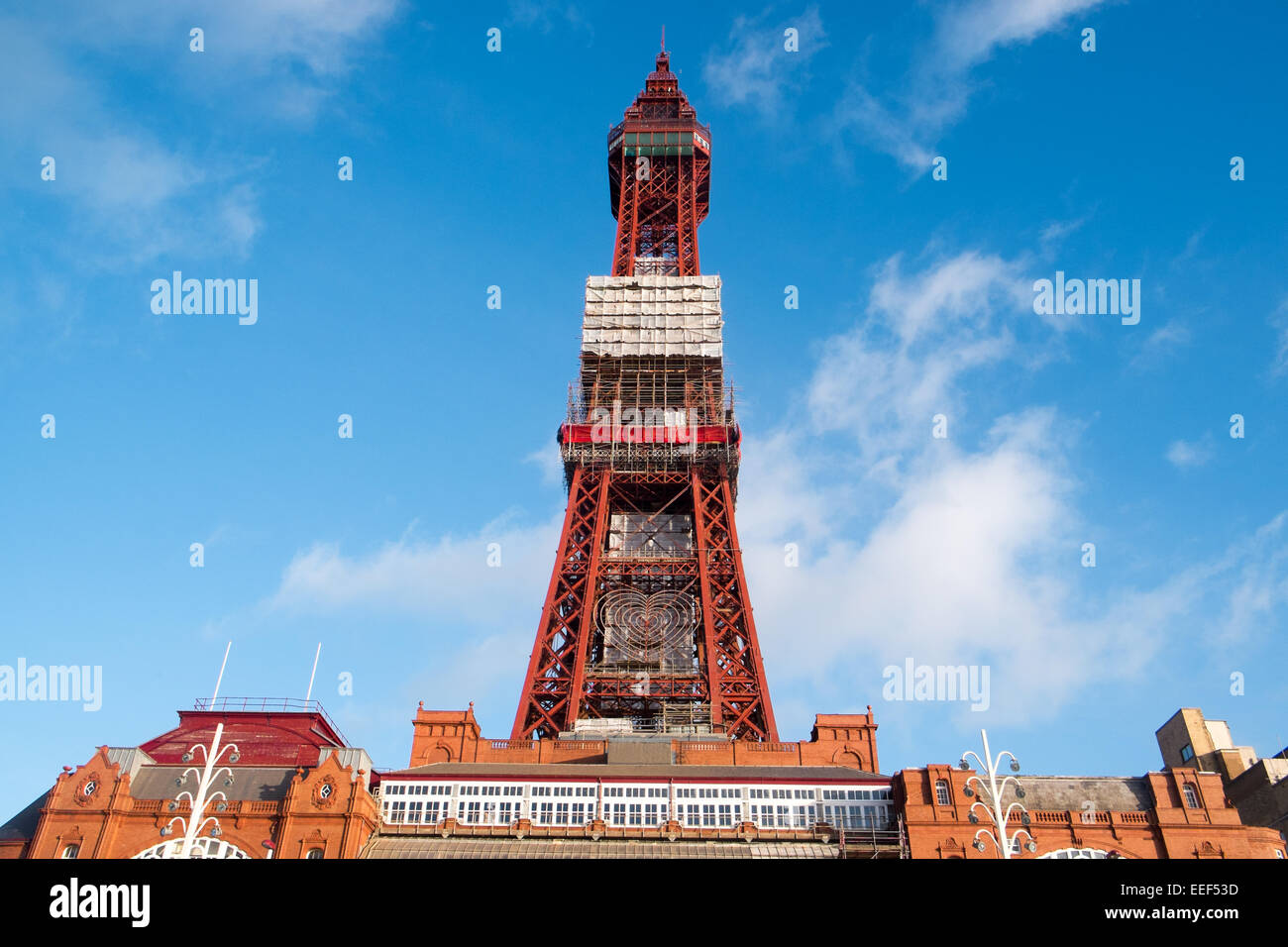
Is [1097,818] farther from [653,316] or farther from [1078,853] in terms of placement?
[653,316]

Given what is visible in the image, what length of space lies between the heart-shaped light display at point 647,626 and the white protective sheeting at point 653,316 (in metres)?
20.8

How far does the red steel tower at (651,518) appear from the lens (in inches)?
2457

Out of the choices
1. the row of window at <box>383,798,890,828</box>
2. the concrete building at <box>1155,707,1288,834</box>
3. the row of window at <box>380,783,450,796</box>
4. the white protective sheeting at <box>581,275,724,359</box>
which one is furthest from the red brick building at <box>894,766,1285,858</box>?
the white protective sheeting at <box>581,275,724,359</box>

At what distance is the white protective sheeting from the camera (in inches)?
3159

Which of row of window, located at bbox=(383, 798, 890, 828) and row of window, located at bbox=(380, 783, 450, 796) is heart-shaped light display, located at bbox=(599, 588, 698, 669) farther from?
row of window, located at bbox=(380, 783, 450, 796)

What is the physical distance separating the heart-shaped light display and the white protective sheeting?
68.3ft

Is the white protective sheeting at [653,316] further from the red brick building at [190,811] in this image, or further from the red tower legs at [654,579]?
the red brick building at [190,811]

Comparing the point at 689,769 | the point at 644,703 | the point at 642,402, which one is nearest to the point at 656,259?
the point at 642,402

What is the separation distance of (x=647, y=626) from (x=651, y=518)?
33.9 ft

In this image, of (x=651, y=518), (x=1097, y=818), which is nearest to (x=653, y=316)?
(x=651, y=518)
